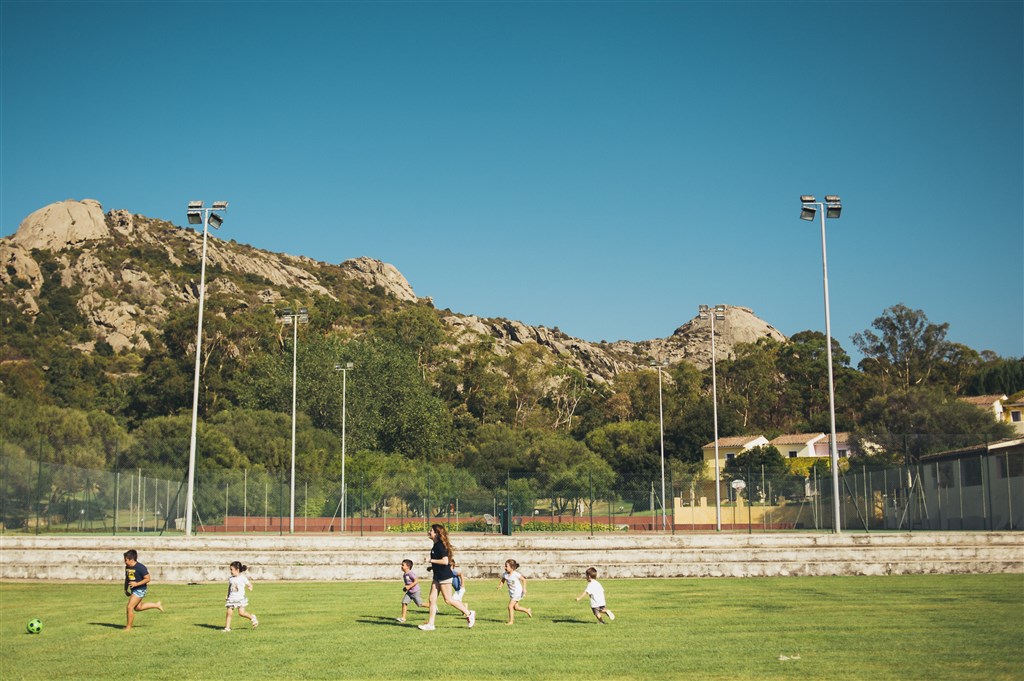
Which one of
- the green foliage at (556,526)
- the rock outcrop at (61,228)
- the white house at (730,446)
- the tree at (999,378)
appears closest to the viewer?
the green foliage at (556,526)

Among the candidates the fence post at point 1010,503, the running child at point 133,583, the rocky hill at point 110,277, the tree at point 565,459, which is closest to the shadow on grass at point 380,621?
the running child at point 133,583

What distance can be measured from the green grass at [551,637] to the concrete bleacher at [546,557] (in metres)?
3.16

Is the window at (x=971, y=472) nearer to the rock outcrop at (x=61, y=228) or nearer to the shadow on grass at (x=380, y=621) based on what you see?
the shadow on grass at (x=380, y=621)

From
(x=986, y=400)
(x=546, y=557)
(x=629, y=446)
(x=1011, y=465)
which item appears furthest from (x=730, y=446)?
(x=546, y=557)

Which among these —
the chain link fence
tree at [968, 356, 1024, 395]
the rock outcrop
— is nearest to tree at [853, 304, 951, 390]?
tree at [968, 356, 1024, 395]

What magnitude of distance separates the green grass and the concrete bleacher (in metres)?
3.16

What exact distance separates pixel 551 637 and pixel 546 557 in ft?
37.7

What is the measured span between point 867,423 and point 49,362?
317ft

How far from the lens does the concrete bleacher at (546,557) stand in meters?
25.7

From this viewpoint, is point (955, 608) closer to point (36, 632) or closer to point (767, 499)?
point (36, 632)

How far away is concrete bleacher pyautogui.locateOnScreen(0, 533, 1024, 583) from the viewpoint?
25688 millimetres

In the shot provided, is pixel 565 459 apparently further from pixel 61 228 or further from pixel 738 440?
pixel 61 228

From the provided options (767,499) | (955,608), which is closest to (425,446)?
(767,499)

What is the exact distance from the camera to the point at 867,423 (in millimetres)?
94188
